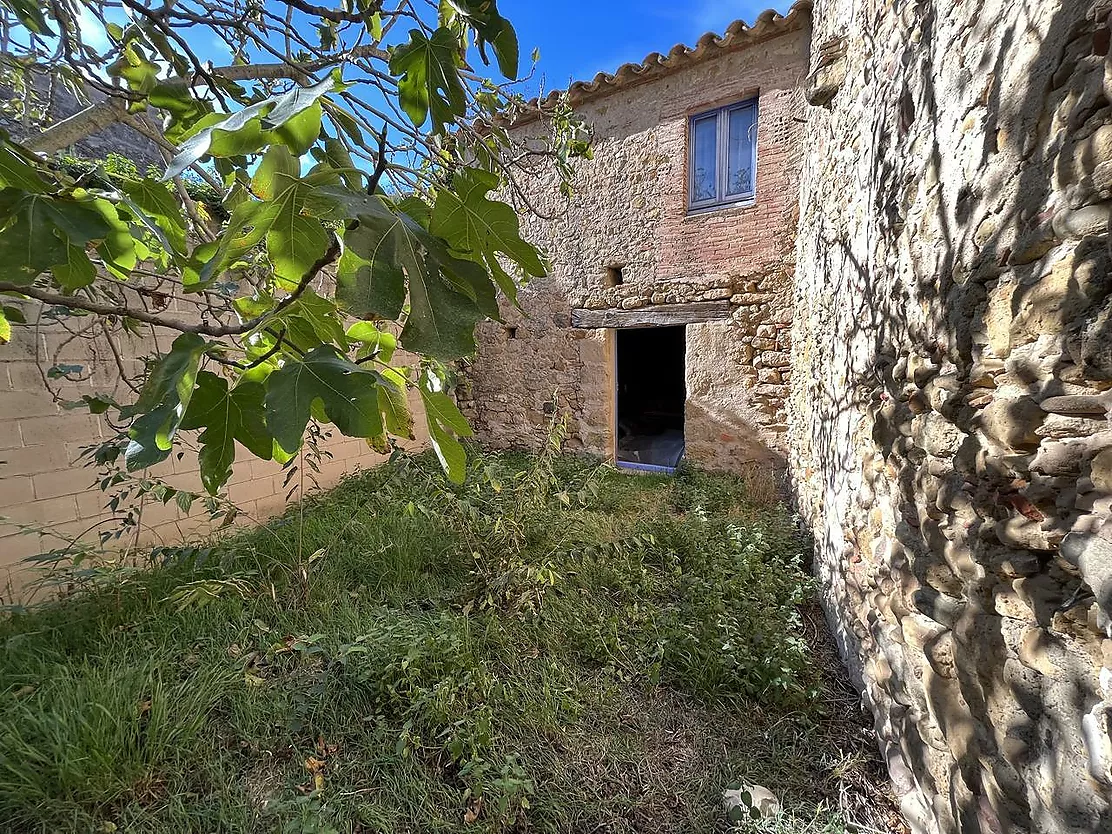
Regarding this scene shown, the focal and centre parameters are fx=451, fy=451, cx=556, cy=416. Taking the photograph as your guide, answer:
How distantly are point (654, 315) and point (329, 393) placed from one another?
15.6 feet

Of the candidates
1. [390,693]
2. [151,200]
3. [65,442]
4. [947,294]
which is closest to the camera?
[151,200]

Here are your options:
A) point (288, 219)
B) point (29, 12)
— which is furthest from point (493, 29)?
point (29, 12)

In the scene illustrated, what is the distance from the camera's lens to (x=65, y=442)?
2.88 metres

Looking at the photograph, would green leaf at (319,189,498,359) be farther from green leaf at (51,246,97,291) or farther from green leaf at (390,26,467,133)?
green leaf at (51,246,97,291)

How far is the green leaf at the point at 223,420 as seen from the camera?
748mm

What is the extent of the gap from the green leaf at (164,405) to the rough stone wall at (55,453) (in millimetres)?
2741

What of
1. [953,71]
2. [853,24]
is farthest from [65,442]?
[853,24]

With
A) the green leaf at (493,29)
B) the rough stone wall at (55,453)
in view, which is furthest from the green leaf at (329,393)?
the rough stone wall at (55,453)

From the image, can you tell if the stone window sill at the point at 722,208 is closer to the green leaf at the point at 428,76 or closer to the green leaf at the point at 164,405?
the green leaf at the point at 428,76

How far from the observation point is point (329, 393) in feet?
2.20

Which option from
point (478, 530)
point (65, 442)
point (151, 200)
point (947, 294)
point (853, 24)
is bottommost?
point (478, 530)

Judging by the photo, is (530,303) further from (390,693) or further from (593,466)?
(390,693)

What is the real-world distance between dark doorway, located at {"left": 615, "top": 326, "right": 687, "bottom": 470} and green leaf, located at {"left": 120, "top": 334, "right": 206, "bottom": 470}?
6.72 meters

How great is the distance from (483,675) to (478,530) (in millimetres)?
1213
